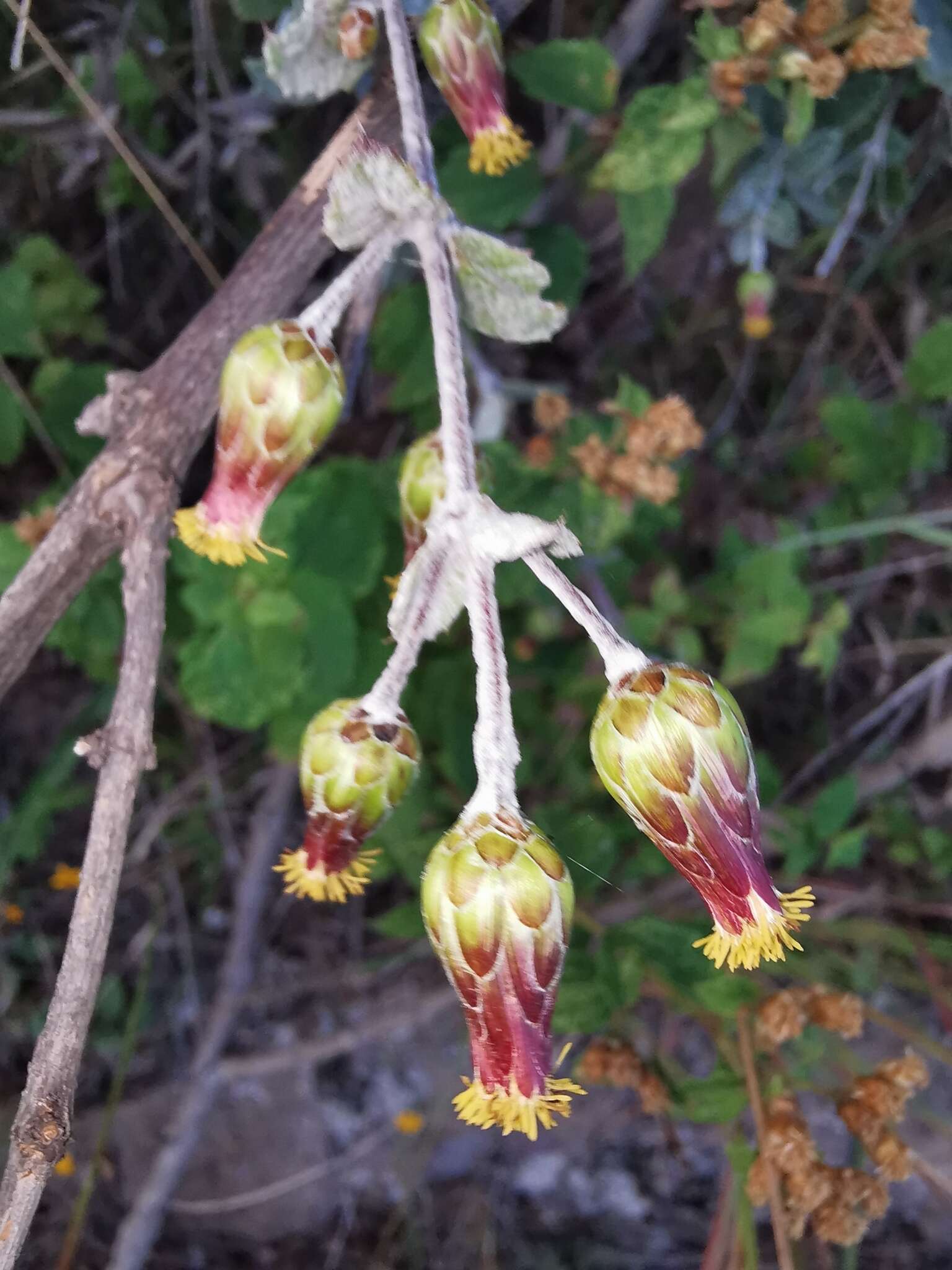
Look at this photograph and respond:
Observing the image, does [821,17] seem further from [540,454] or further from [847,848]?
[847,848]

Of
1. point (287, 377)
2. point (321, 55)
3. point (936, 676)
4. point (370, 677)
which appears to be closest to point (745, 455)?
point (936, 676)

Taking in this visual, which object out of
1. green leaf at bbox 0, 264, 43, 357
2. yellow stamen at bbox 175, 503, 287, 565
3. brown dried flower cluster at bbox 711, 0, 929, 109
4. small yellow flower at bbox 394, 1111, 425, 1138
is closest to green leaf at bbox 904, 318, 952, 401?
brown dried flower cluster at bbox 711, 0, 929, 109

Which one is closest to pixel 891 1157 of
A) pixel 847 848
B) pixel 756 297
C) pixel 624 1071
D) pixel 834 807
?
pixel 624 1071

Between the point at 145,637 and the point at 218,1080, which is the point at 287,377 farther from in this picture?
the point at 218,1080

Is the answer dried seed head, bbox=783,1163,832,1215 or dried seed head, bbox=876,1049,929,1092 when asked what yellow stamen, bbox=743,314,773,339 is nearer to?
dried seed head, bbox=876,1049,929,1092

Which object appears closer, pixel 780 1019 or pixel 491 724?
pixel 491 724

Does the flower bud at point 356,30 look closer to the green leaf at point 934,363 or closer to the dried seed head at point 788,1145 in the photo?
the green leaf at point 934,363
